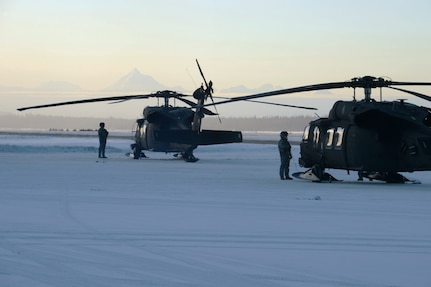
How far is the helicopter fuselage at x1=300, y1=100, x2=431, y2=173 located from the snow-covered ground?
1.02 m

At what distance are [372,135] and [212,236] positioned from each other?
432 inches

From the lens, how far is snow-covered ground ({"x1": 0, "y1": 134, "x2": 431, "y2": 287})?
7770 mm

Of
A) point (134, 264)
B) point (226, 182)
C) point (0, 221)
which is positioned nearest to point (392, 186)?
point (226, 182)

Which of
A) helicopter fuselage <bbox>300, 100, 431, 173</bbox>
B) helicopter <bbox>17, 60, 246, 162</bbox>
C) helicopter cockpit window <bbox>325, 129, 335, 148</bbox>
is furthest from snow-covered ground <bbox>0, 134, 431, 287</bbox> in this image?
helicopter <bbox>17, 60, 246, 162</bbox>

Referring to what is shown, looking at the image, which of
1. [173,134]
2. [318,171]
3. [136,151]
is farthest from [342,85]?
[136,151]

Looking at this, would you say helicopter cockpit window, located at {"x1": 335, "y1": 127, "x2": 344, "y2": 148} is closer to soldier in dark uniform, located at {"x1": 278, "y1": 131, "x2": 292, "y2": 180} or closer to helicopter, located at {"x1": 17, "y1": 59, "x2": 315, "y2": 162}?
soldier in dark uniform, located at {"x1": 278, "y1": 131, "x2": 292, "y2": 180}

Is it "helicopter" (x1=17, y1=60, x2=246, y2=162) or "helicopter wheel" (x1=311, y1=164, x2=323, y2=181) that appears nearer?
"helicopter wheel" (x1=311, y1=164, x2=323, y2=181)

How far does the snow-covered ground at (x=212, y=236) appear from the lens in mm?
7770

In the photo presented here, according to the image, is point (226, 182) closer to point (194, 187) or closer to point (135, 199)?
point (194, 187)

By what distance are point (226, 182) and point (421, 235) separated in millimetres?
11041

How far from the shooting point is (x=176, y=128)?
1346 inches

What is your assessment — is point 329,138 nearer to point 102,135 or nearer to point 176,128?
point 176,128

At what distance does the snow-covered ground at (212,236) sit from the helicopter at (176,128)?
12227 millimetres

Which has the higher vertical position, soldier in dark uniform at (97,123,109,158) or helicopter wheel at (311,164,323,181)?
soldier in dark uniform at (97,123,109,158)
